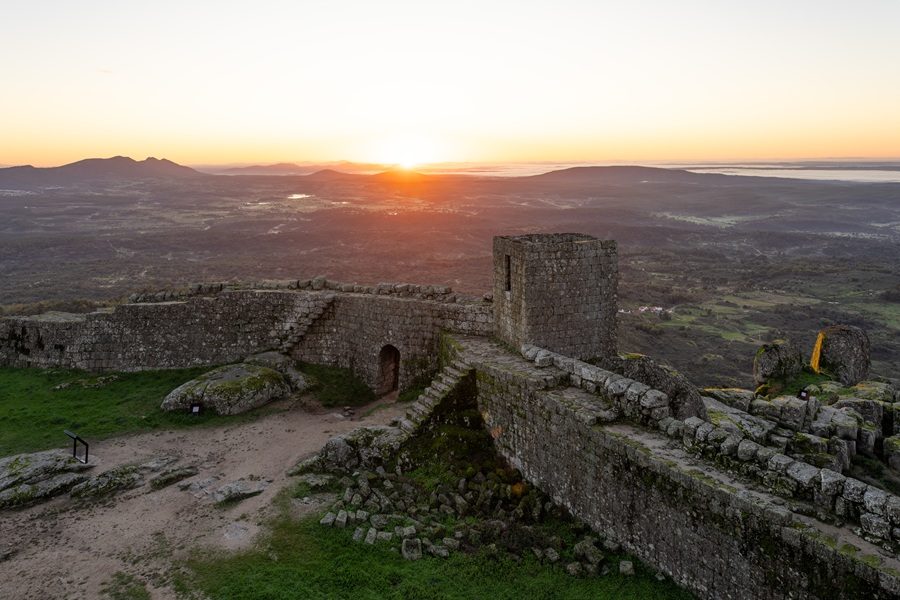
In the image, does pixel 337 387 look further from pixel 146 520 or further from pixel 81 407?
pixel 146 520

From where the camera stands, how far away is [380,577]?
9.84 meters

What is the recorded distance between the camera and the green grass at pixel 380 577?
946 cm

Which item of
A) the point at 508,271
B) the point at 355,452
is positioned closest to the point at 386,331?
the point at 508,271

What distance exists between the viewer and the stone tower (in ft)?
48.4

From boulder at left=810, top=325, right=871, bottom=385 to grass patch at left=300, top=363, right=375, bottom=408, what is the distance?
15450 mm

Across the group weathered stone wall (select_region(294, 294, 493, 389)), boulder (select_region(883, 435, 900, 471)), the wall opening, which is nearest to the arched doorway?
weathered stone wall (select_region(294, 294, 493, 389))

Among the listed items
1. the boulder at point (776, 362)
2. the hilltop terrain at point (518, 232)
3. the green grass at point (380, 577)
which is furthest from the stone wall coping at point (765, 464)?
the hilltop terrain at point (518, 232)

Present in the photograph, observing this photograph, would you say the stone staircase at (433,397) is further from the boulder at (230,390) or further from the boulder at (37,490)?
the boulder at (37,490)

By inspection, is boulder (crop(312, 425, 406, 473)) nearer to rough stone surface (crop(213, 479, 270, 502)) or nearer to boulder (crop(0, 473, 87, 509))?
rough stone surface (crop(213, 479, 270, 502))

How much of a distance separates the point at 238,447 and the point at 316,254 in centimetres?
6193

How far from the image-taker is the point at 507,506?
12.0 m

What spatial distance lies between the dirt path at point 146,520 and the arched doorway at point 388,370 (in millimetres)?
2731

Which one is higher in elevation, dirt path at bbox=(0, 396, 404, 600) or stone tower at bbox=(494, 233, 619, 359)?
stone tower at bbox=(494, 233, 619, 359)

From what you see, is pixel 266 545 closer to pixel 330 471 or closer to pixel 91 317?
pixel 330 471
